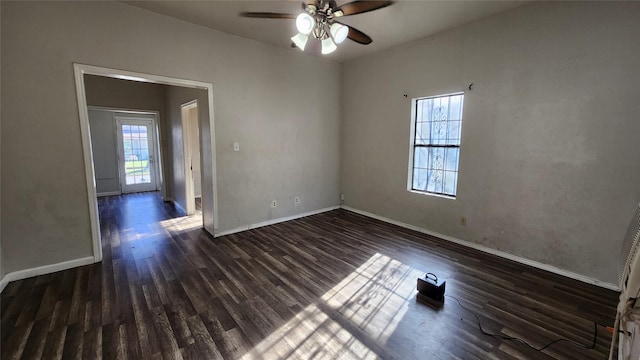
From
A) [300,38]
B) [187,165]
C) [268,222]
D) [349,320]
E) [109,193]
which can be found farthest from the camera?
[109,193]

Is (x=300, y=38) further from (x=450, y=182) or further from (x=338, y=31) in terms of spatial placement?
(x=450, y=182)

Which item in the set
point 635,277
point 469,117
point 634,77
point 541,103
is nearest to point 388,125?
point 469,117

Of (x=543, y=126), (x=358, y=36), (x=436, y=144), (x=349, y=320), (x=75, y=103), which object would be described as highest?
(x=358, y=36)

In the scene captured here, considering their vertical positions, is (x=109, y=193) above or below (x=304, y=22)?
below

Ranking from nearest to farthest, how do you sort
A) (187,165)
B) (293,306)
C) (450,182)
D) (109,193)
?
(293,306), (450,182), (187,165), (109,193)

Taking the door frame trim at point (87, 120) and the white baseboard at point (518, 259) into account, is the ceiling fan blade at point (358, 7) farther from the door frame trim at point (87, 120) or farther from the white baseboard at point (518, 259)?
the white baseboard at point (518, 259)

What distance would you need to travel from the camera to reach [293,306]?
236 cm

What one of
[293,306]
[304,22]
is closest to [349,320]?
[293,306]

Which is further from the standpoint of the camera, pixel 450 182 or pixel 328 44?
pixel 450 182

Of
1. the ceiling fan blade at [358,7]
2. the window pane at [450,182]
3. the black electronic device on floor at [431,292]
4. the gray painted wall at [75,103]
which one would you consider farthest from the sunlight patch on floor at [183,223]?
the window pane at [450,182]

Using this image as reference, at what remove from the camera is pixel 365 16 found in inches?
125

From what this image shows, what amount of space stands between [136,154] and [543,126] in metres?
8.54

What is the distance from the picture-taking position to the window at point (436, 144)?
378 centimetres

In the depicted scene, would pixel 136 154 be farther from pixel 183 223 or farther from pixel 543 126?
pixel 543 126
